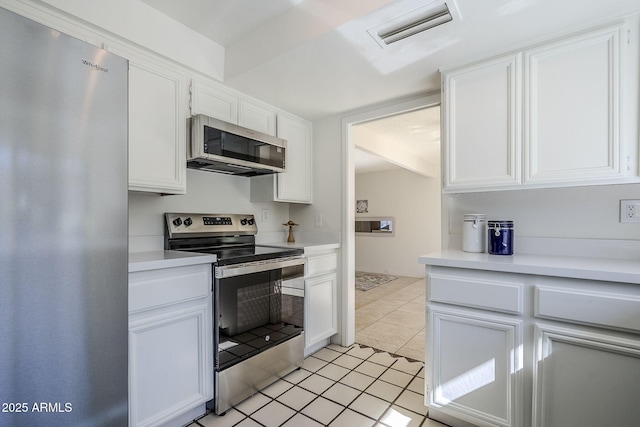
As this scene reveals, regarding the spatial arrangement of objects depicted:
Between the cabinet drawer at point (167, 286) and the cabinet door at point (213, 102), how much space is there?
1031mm

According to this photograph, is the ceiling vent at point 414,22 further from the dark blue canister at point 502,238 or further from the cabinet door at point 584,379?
the cabinet door at point 584,379

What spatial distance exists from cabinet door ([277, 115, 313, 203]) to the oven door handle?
0.63 meters

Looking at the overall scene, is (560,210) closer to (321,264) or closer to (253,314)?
(321,264)

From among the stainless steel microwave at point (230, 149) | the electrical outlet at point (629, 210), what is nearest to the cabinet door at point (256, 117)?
the stainless steel microwave at point (230, 149)

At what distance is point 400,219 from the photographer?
21.3ft

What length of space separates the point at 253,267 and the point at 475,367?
4.43 feet

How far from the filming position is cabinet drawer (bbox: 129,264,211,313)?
1.46 meters

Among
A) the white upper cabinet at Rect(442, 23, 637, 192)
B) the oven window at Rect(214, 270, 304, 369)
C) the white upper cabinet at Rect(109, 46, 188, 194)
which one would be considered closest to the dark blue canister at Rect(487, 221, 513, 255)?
the white upper cabinet at Rect(442, 23, 637, 192)

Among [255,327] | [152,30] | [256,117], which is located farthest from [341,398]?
→ [152,30]

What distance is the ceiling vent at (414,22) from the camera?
1.42 m

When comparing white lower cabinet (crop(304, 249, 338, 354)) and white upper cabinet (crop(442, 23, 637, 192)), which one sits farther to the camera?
white lower cabinet (crop(304, 249, 338, 354))

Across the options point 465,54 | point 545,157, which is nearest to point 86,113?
point 465,54

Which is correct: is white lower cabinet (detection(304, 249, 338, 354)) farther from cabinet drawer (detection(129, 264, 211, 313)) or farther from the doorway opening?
cabinet drawer (detection(129, 264, 211, 313))

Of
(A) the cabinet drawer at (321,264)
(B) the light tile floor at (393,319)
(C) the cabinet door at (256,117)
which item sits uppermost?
(C) the cabinet door at (256,117)
